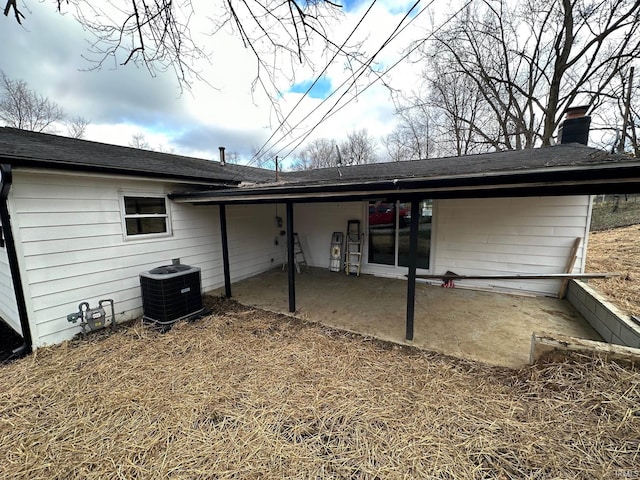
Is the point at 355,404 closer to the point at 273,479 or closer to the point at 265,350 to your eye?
the point at 273,479

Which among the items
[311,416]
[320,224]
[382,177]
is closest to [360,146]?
[320,224]

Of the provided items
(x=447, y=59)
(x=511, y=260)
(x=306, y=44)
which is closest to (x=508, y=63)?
(x=447, y=59)

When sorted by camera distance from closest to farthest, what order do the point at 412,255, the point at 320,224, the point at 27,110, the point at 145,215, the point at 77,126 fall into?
the point at 412,255, the point at 145,215, the point at 320,224, the point at 27,110, the point at 77,126

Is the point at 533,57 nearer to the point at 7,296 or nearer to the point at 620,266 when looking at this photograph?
the point at 620,266

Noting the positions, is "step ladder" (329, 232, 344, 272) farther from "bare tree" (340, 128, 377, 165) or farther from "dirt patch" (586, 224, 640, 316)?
"bare tree" (340, 128, 377, 165)

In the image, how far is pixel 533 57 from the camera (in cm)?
1099

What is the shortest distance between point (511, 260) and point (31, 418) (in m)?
6.81

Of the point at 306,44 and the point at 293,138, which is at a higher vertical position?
the point at 306,44

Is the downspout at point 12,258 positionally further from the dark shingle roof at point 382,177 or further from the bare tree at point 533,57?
the bare tree at point 533,57

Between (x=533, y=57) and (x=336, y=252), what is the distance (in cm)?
1243

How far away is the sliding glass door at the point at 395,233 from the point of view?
19.1 ft

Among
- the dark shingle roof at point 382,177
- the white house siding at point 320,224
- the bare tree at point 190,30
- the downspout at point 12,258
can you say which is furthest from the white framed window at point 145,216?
the white house siding at point 320,224

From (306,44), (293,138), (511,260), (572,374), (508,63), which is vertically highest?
(508,63)

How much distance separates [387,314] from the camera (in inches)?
165
